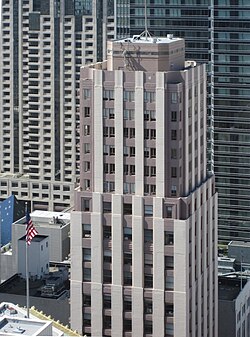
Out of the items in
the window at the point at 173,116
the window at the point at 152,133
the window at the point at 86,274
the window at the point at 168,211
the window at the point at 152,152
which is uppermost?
the window at the point at 173,116

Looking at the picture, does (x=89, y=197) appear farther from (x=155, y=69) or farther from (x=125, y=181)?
(x=155, y=69)

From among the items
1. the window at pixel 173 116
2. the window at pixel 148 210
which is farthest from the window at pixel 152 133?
the window at pixel 148 210

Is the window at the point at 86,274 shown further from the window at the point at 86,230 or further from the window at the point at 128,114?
the window at the point at 128,114

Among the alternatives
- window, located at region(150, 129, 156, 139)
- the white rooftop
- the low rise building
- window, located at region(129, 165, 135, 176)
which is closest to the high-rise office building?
window, located at region(150, 129, 156, 139)

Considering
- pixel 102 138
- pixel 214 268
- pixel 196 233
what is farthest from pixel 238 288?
pixel 102 138

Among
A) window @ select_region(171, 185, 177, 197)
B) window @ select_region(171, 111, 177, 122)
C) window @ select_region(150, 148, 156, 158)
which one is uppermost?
window @ select_region(171, 111, 177, 122)

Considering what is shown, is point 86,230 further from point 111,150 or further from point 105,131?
point 105,131

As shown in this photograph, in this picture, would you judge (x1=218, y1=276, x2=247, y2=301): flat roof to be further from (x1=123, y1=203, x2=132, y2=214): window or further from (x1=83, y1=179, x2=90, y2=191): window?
(x1=83, y1=179, x2=90, y2=191): window

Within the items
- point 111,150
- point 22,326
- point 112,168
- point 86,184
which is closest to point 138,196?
point 112,168

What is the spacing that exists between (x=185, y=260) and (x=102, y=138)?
1756cm

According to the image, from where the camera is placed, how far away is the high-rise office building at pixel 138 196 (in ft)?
499

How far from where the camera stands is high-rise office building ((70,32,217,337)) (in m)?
152

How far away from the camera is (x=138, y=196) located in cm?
15325

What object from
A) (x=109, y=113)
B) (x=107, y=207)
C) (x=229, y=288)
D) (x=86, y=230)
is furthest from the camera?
(x=229, y=288)
